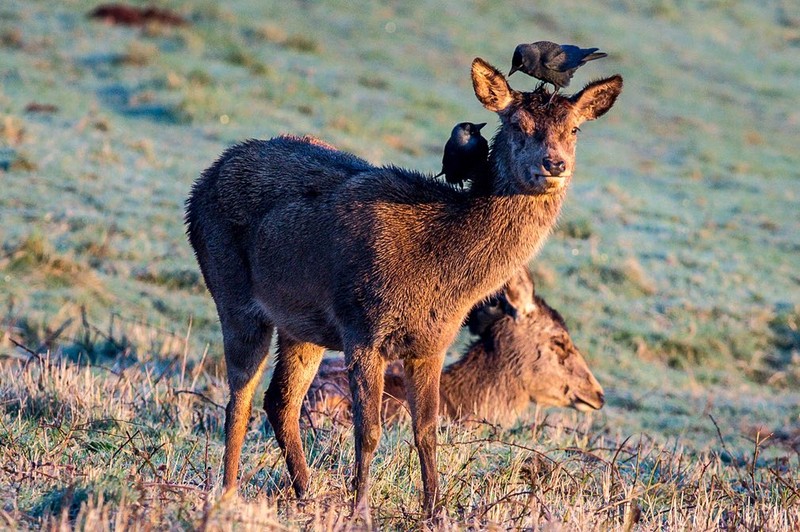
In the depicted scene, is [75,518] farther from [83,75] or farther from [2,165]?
[83,75]

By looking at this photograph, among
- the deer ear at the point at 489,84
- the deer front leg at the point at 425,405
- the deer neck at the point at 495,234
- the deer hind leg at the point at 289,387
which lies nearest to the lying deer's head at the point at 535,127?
the deer ear at the point at 489,84

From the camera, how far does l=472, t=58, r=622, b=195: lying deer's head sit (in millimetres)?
6043

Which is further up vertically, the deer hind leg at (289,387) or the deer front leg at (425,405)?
the deer front leg at (425,405)

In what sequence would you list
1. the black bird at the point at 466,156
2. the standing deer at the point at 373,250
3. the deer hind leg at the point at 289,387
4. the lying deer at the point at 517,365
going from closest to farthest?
the standing deer at the point at 373,250 → the black bird at the point at 466,156 → the deer hind leg at the point at 289,387 → the lying deer at the point at 517,365

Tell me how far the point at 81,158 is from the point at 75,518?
13.0 m

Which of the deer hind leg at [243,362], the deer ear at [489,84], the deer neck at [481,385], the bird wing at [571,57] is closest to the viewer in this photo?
the deer ear at [489,84]

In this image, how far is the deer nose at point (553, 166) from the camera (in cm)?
595

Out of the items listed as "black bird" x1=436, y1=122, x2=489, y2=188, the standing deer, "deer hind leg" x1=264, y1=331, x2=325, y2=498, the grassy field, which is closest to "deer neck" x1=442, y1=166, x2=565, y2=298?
the standing deer

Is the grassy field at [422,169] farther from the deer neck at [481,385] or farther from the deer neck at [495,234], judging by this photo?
the deer neck at [495,234]

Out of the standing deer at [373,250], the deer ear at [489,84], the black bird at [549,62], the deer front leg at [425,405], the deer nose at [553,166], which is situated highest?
the black bird at [549,62]

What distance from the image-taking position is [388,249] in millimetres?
6180

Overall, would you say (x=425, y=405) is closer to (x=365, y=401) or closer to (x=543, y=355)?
(x=365, y=401)

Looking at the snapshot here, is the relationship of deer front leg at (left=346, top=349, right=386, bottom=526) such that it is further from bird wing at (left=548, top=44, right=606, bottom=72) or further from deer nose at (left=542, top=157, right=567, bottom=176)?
bird wing at (left=548, top=44, right=606, bottom=72)

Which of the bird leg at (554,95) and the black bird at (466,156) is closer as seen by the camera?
the bird leg at (554,95)
